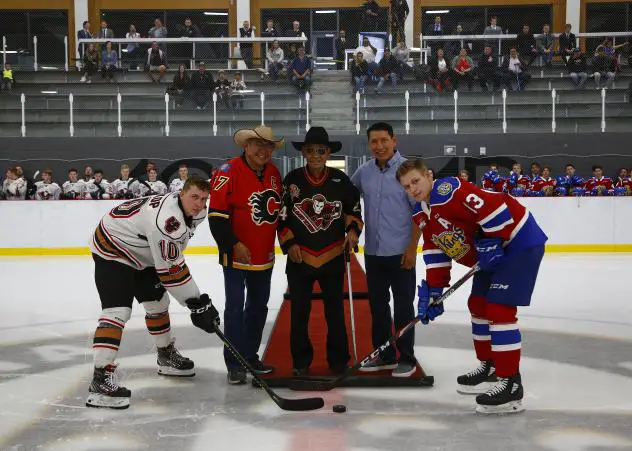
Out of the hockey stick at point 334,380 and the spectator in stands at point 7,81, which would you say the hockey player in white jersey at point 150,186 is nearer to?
the spectator in stands at point 7,81

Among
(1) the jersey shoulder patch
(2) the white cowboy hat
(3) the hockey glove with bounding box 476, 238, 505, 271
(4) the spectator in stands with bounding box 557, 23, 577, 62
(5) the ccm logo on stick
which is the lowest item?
(5) the ccm logo on stick

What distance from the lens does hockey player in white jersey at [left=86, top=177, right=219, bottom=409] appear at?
354 cm

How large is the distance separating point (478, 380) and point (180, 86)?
9.61 meters

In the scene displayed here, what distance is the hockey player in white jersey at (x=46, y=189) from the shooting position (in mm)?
10180

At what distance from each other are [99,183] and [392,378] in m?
7.31

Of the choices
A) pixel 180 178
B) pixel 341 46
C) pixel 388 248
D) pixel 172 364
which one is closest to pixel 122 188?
pixel 180 178

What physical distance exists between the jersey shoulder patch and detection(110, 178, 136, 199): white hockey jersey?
7420mm

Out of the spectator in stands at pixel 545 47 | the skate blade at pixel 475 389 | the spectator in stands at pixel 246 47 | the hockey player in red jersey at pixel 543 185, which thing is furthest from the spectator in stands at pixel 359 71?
the skate blade at pixel 475 389

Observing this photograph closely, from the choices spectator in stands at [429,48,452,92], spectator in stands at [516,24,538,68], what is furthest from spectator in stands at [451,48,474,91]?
spectator in stands at [516,24,538,68]

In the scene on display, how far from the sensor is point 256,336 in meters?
4.05

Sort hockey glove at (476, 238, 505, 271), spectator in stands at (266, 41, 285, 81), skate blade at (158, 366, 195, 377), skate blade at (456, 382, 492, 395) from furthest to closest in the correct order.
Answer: spectator in stands at (266, 41, 285, 81) < skate blade at (158, 366, 195, 377) < skate blade at (456, 382, 492, 395) < hockey glove at (476, 238, 505, 271)

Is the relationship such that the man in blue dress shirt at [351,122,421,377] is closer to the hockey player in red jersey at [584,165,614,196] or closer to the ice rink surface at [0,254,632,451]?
the ice rink surface at [0,254,632,451]

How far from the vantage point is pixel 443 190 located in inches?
136

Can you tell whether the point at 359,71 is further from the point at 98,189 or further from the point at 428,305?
the point at 428,305
